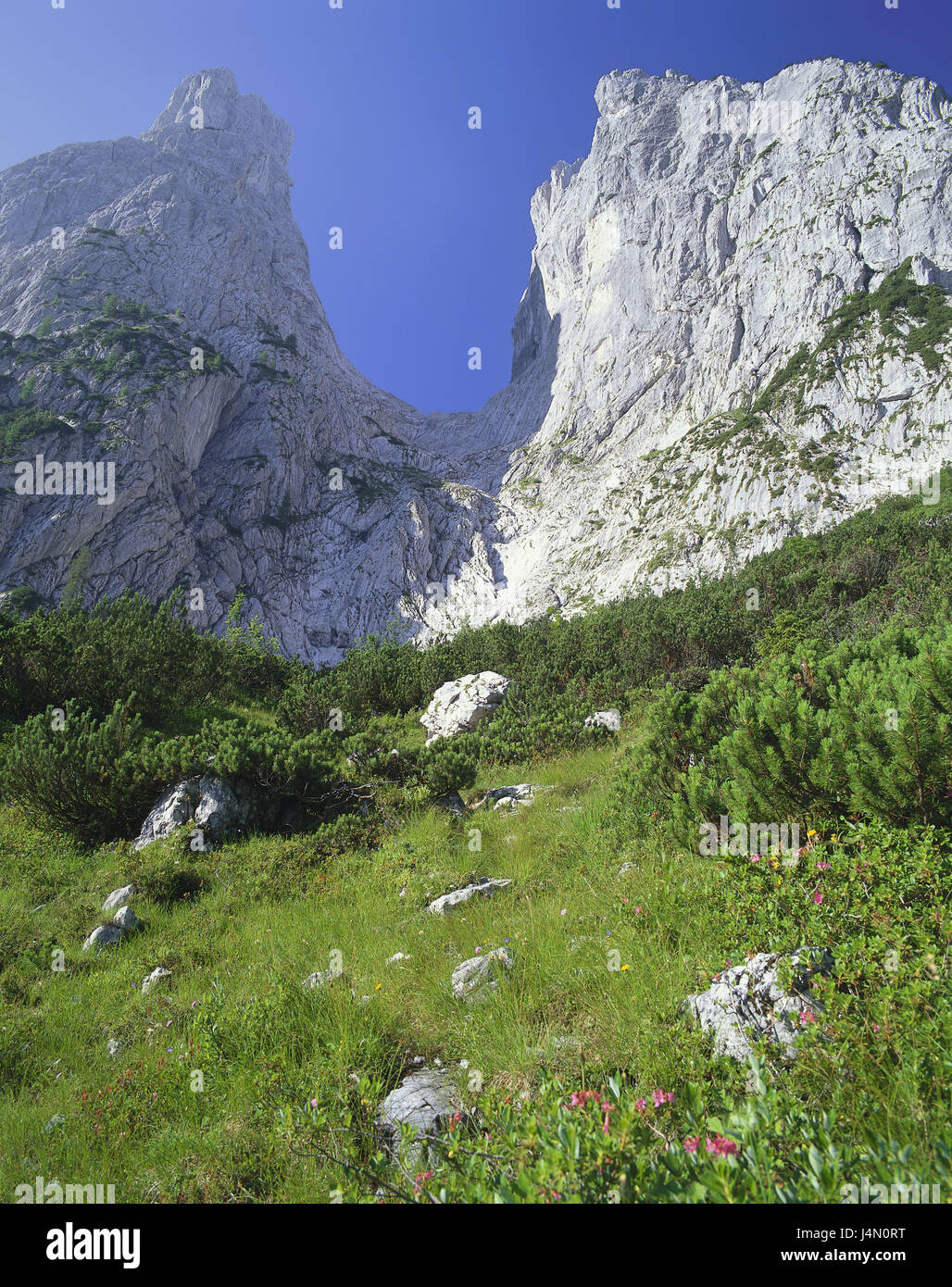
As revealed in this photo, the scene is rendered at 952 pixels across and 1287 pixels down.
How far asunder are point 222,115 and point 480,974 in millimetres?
153715

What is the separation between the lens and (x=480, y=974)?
3648mm

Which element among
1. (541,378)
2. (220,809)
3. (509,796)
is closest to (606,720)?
(509,796)

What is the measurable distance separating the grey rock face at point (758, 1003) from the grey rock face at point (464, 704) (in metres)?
9.52

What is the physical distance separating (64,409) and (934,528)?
240ft

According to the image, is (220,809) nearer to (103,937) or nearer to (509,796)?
(103,937)

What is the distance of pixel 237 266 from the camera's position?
3371 inches

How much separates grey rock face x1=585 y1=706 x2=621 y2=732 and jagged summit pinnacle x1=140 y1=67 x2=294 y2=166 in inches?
5356

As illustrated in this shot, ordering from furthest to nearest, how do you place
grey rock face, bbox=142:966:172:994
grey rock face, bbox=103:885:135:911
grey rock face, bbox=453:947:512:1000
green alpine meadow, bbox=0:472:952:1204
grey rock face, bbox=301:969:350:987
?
grey rock face, bbox=103:885:135:911
grey rock face, bbox=142:966:172:994
grey rock face, bbox=301:969:350:987
grey rock face, bbox=453:947:512:1000
green alpine meadow, bbox=0:472:952:1204

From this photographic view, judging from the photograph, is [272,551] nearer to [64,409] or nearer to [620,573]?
[64,409]

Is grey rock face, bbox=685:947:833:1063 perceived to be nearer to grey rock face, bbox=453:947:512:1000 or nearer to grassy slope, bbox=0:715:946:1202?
grassy slope, bbox=0:715:946:1202

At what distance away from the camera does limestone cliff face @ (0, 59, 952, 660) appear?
54188mm

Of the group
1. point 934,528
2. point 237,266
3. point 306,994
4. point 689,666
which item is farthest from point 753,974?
point 237,266

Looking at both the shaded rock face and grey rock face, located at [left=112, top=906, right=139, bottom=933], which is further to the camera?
the shaded rock face

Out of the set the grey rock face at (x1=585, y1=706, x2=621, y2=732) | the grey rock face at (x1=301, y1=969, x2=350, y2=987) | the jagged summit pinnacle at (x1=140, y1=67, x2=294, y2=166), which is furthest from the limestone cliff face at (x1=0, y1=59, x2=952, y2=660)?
the grey rock face at (x1=301, y1=969, x2=350, y2=987)
